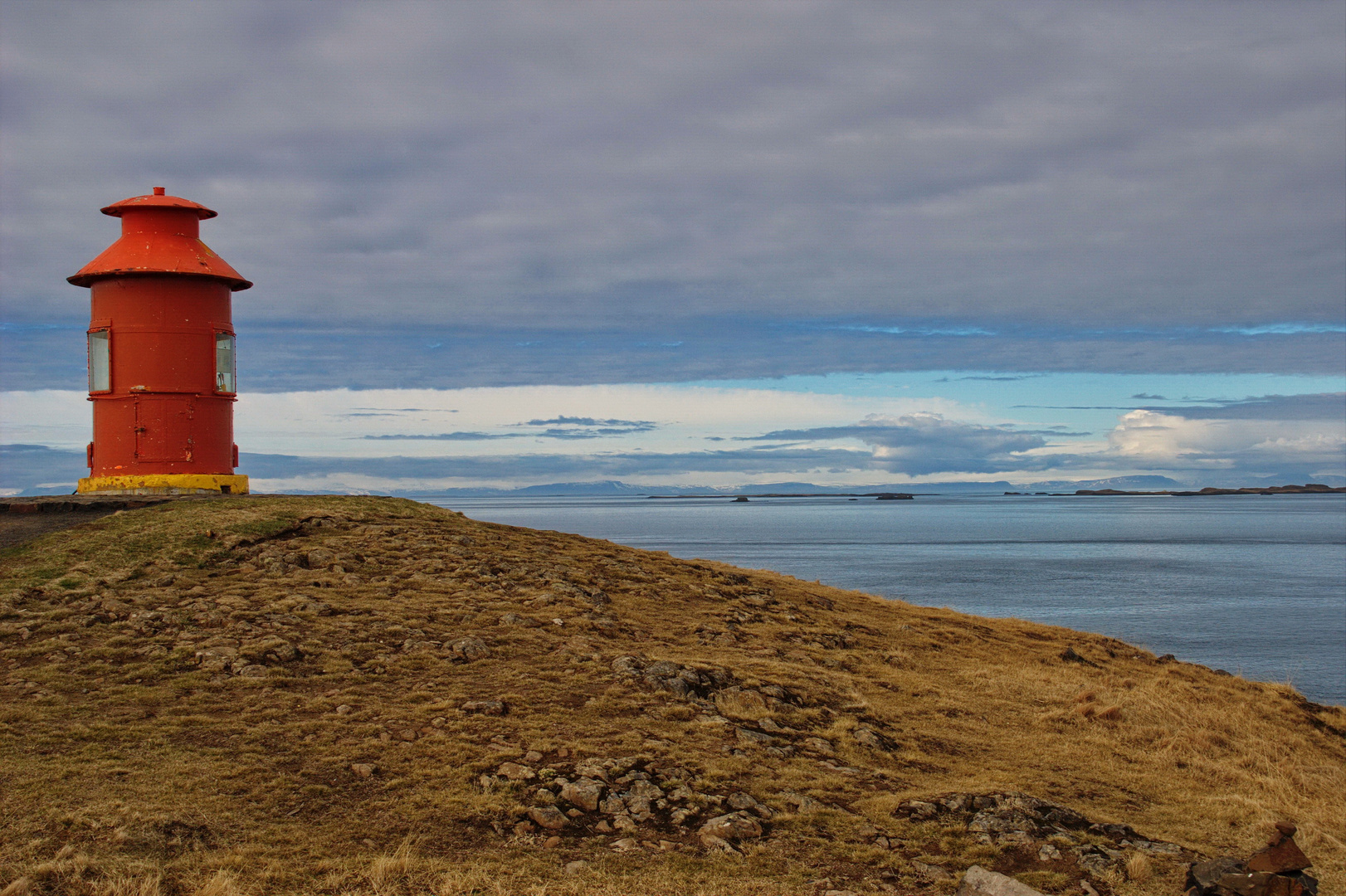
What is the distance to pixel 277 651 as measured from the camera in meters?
13.6

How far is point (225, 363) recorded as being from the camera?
2375 centimetres

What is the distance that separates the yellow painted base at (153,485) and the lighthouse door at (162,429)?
43cm

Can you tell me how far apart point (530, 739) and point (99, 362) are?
675 inches

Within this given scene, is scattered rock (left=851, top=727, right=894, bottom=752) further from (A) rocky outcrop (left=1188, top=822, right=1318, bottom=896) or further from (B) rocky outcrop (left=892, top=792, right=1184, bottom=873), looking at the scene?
(A) rocky outcrop (left=1188, top=822, right=1318, bottom=896)

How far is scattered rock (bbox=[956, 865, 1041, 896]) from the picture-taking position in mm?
8320

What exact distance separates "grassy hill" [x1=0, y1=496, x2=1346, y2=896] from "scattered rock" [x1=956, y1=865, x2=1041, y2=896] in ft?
0.93

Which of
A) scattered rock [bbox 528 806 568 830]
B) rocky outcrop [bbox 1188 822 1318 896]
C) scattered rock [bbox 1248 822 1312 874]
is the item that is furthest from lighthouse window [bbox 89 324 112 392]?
scattered rock [bbox 1248 822 1312 874]

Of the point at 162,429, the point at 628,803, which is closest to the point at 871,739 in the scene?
the point at 628,803

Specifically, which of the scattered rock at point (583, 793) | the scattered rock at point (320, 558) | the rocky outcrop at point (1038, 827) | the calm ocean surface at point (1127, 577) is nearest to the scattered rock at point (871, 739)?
the rocky outcrop at point (1038, 827)

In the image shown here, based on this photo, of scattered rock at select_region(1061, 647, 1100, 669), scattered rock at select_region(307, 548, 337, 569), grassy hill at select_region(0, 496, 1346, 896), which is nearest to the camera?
grassy hill at select_region(0, 496, 1346, 896)

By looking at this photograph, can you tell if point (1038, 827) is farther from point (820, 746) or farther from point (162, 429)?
point (162, 429)

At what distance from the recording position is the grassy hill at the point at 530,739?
28.9 ft

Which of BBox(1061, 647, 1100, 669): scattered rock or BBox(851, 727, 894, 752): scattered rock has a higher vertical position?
BBox(851, 727, 894, 752): scattered rock

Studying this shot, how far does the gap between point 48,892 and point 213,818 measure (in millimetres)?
1636
